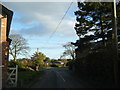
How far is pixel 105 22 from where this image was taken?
89.0 feet

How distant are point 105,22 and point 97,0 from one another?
11.1 ft

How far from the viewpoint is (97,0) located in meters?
25.5

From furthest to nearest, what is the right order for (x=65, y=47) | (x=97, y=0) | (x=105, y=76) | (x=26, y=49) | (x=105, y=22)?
(x=65, y=47) < (x=26, y=49) < (x=105, y=22) < (x=97, y=0) < (x=105, y=76)

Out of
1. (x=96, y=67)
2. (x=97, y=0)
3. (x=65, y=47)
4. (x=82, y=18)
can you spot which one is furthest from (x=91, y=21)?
(x=65, y=47)

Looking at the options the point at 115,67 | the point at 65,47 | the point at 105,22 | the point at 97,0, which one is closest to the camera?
the point at 115,67

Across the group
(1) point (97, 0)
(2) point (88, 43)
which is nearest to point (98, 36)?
(2) point (88, 43)

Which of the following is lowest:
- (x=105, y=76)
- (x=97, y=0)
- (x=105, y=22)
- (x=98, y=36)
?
(x=105, y=76)

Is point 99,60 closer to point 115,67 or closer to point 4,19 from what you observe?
point 115,67

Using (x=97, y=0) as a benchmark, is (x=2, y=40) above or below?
below

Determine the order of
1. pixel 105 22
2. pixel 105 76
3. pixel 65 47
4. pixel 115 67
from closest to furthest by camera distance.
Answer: pixel 115 67 < pixel 105 76 < pixel 105 22 < pixel 65 47

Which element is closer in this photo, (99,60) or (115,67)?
(115,67)

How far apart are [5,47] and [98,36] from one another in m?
14.2

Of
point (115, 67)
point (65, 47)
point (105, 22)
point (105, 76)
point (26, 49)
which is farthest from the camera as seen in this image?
point (65, 47)

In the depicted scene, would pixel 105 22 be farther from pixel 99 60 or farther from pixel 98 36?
pixel 99 60
